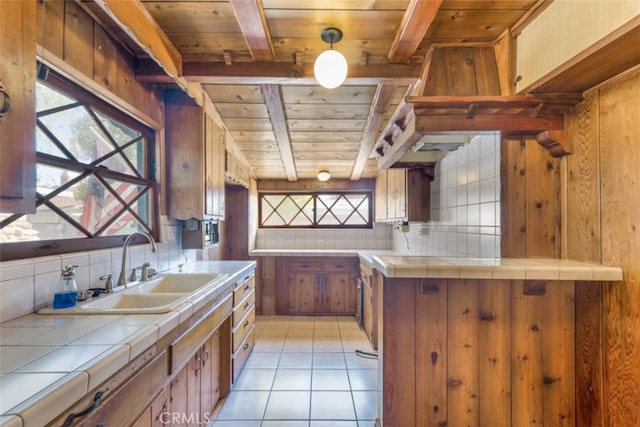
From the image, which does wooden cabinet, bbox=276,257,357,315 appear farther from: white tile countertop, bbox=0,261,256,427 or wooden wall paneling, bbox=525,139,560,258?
white tile countertop, bbox=0,261,256,427

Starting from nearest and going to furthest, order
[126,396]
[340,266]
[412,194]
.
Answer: [126,396], [412,194], [340,266]

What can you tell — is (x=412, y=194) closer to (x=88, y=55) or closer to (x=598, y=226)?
(x=598, y=226)

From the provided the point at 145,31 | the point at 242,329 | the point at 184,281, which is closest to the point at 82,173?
the point at 145,31

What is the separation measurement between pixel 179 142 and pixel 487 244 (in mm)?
2379

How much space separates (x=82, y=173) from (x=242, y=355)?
1.93m

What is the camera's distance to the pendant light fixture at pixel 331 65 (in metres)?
1.55

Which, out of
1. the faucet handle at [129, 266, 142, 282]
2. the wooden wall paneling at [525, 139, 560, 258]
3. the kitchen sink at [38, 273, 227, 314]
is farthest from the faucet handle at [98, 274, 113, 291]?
the wooden wall paneling at [525, 139, 560, 258]

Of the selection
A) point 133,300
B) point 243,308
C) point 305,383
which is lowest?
point 305,383

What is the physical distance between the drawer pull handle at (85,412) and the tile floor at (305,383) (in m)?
1.43

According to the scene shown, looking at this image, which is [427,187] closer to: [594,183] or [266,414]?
[594,183]

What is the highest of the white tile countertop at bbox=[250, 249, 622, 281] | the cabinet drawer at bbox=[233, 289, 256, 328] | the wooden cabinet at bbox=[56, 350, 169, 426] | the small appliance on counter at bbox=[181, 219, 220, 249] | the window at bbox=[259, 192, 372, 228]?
the window at bbox=[259, 192, 372, 228]

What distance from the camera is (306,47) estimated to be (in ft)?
5.91

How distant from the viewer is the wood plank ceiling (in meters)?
1.48

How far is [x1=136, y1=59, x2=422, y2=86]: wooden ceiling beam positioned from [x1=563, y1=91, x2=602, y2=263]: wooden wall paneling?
2.99 ft
